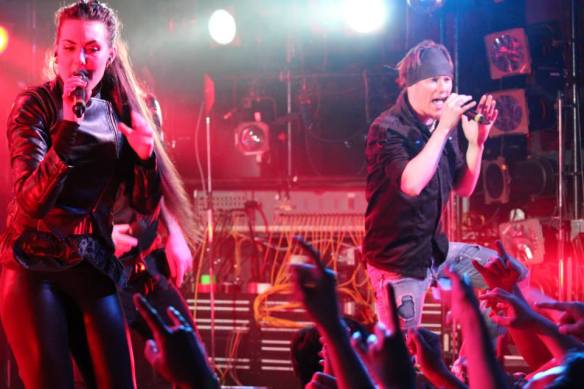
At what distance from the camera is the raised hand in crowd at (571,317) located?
→ 84.4 inches

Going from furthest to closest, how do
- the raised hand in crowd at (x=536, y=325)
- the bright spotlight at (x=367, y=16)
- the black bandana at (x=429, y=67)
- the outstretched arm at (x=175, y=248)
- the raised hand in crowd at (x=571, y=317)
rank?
the bright spotlight at (x=367, y=16) → the black bandana at (x=429, y=67) → the outstretched arm at (x=175, y=248) → the raised hand in crowd at (x=571, y=317) → the raised hand in crowd at (x=536, y=325)

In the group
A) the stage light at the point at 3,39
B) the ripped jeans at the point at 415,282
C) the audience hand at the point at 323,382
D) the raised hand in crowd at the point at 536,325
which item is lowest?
the ripped jeans at the point at 415,282

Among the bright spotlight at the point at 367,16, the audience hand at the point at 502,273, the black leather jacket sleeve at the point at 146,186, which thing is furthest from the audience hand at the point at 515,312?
the bright spotlight at the point at 367,16

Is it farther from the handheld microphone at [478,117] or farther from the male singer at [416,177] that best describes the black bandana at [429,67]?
the handheld microphone at [478,117]

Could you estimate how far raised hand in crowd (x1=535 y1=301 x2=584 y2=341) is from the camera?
7.03ft

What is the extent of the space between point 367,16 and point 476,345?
6618 mm

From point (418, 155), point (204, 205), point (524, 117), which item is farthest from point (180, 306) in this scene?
point (524, 117)

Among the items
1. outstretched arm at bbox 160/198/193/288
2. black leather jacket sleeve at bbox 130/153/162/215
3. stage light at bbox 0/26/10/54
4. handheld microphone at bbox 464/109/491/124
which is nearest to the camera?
black leather jacket sleeve at bbox 130/153/162/215

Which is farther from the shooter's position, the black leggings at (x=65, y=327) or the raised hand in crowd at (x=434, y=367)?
the black leggings at (x=65, y=327)

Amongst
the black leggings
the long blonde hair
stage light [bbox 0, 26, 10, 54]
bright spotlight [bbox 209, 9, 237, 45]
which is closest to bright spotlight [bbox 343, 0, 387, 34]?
bright spotlight [bbox 209, 9, 237, 45]

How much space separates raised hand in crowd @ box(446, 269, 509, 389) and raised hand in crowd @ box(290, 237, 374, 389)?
0.25 metres

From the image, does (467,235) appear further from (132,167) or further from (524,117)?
(132,167)

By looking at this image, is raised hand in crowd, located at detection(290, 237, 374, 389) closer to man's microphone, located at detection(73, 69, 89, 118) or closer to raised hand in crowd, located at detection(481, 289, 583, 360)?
raised hand in crowd, located at detection(481, 289, 583, 360)

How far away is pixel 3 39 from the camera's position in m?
6.33
